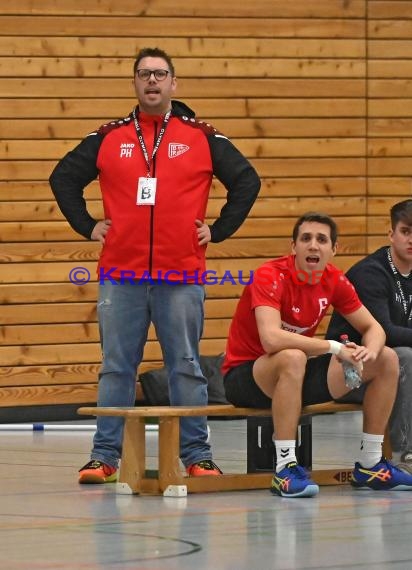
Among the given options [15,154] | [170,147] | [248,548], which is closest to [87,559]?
[248,548]

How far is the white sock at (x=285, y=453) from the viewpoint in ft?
19.4

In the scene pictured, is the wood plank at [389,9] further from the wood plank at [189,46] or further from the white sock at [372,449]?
the white sock at [372,449]

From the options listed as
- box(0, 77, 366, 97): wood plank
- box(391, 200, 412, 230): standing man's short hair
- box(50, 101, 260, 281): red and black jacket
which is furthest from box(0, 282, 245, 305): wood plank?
box(391, 200, 412, 230): standing man's short hair

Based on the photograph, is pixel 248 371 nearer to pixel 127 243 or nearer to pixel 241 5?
pixel 127 243

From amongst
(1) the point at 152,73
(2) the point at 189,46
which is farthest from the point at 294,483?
(2) the point at 189,46

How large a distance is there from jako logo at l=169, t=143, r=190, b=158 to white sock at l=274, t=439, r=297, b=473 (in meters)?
1.43

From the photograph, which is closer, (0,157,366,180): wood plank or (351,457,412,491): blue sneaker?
(351,457,412,491): blue sneaker

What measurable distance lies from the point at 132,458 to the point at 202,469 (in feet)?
1.33

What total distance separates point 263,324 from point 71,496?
41.6 inches

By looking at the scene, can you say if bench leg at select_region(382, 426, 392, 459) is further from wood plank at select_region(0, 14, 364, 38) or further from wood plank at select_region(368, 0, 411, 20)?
wood plank at select_region(368, 0, 411, 20)

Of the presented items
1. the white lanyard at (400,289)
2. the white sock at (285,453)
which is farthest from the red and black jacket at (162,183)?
the white sock at (285,453)

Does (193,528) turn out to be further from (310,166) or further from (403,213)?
(310,166)

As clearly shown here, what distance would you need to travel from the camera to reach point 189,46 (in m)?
10.4

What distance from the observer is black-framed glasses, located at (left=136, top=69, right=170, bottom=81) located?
652cm
